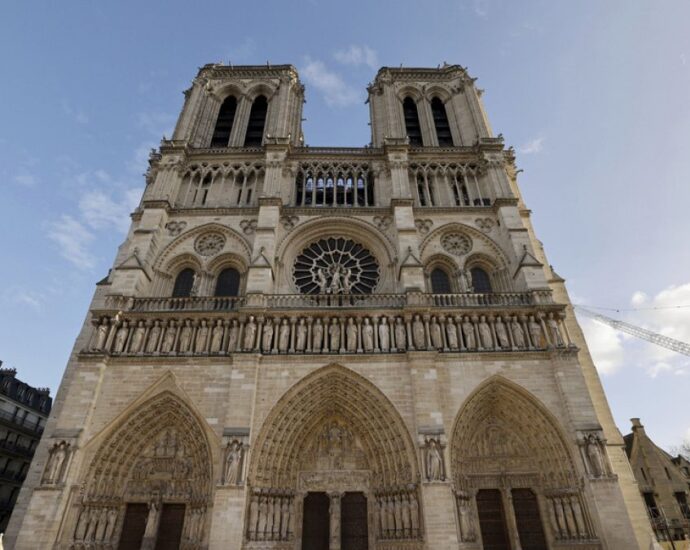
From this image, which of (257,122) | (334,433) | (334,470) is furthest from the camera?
(257,122)

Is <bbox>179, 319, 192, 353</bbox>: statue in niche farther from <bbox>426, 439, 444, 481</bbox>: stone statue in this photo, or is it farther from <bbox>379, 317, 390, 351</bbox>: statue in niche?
<bbox>426, 439, 444, 481</bbox>: stone statue

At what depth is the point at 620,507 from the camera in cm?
1062

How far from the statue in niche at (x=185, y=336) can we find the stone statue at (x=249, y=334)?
1837 millimetres

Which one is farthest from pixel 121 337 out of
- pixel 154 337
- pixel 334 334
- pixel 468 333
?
pixel 468 333

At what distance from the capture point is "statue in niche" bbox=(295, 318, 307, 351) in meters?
13.3

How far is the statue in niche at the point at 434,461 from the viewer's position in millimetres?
11094

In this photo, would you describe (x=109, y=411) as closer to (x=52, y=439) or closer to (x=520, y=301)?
(x=52, y=439)

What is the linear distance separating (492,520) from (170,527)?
893 centimetres

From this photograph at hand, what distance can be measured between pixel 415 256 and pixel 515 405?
586 centimetres

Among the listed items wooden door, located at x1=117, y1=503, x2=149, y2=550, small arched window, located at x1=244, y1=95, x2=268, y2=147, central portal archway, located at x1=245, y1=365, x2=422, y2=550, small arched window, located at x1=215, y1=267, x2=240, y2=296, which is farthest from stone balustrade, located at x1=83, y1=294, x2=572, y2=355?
small arched window, located at x1=244, y1=95, x2=268, y2=147

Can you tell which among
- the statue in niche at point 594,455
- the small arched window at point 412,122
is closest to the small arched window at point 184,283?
the small arched window at point 412,122

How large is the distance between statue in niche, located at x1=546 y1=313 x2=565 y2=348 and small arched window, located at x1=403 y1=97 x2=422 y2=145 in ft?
38.4

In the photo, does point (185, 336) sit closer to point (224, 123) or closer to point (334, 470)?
point (334, 470)

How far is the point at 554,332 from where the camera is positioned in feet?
44.0
